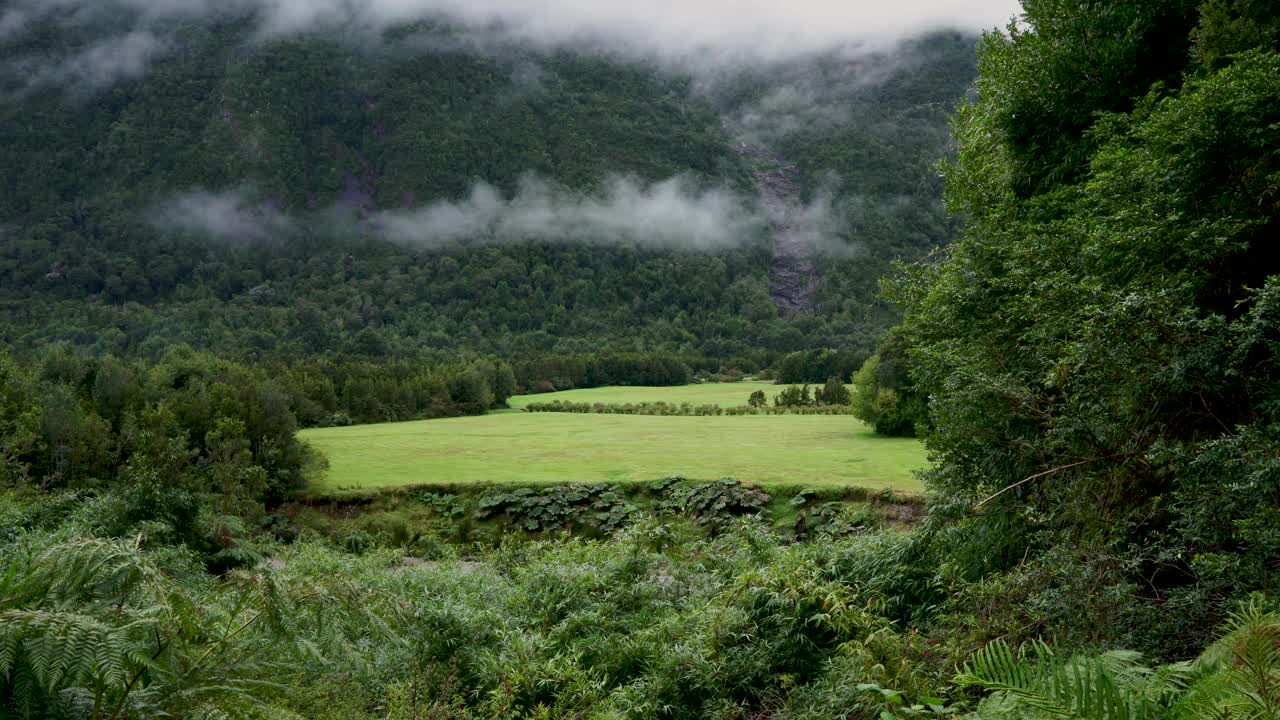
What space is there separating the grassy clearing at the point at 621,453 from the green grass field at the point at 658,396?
1608 cm

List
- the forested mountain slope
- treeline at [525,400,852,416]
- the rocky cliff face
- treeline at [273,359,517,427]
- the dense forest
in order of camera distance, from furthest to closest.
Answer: the rocky cliff face < the forested mountain slope < treeline at [525,400,852,416] < treeline at [273,359,517,427] < the dense forest

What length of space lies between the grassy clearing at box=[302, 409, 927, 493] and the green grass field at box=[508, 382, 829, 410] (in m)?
16.1

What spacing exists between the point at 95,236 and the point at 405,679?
7505 inches

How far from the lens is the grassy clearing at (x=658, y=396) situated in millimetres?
56562

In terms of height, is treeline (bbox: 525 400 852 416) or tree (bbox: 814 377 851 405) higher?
tree (bbox: 814 377 851 405)

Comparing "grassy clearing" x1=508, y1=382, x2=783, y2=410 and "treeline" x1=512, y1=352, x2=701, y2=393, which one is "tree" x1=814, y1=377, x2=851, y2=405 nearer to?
"grassy clearing" x1=508, y1=382, x2=783, y2=410

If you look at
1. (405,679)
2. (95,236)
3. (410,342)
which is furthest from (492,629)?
(95,236)

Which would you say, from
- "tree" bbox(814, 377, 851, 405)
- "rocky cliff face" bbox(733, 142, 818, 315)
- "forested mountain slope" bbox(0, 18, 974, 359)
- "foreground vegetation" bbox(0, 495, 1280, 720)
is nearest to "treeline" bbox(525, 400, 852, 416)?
"tree" bbox(814, 377, 851, 405)

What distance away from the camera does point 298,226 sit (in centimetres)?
17838

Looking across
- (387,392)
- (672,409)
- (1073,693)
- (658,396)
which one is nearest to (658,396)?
(658,396)

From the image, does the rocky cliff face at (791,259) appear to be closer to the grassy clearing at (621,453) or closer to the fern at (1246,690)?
the grassy clearing at (621,453)

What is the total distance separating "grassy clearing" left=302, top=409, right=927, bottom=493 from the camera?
76.6 ft

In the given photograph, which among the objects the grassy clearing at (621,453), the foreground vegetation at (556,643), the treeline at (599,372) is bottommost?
the treeline at (599,372)

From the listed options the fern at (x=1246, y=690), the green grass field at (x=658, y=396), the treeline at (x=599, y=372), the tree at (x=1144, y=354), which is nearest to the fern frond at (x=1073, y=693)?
the fern at (x=1246, y=690)
